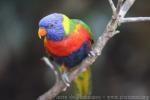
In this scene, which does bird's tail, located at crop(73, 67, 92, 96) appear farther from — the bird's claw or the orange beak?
the orange beak

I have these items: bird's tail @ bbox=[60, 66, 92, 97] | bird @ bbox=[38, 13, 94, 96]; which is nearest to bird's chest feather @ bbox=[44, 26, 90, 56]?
bird @ bbox=[38, 13, 94, 96]

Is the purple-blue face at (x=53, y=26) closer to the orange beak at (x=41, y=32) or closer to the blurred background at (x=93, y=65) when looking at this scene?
the orange beak at (x=41, y=32)

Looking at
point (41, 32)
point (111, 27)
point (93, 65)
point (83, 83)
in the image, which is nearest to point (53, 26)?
point (41, 32)

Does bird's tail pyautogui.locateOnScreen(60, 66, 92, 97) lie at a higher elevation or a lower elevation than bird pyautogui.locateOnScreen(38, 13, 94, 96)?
lower

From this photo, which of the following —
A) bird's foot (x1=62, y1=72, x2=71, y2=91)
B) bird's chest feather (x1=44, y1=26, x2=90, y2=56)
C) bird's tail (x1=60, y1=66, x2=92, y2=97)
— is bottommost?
bird's tail (x1=60, y1=66, x2=92, y2=97)

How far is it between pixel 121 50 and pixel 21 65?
939 millimetres

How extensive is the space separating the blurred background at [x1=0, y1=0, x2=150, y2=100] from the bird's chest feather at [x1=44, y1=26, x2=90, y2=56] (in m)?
0.59

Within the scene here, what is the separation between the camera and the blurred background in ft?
11.7

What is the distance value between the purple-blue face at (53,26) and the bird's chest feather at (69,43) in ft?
0.14

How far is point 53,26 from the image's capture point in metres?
2.75

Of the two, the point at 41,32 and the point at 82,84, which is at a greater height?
the point at 41,32

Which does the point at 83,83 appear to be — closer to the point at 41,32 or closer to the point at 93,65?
the point at 93,65

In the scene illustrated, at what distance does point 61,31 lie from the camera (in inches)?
112

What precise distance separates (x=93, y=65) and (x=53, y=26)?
4.13 ft
